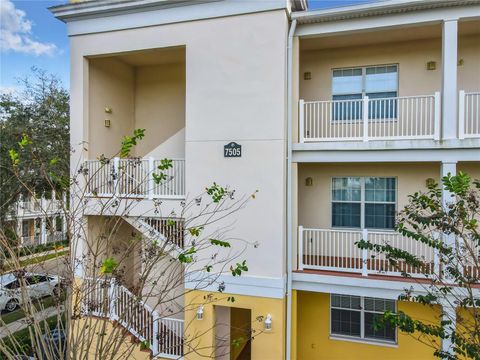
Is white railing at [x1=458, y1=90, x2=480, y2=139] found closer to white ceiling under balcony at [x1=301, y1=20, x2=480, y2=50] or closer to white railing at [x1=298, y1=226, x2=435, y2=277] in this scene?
white ceiling under balcony at [x1=301, y1=20, x2=480, y2=50]

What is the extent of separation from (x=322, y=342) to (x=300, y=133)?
6031 mm

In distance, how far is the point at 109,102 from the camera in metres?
10.0

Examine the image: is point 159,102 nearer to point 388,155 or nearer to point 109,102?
point 109,102

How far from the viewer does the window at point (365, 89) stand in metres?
8.92

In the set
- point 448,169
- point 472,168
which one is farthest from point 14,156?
point 472,168

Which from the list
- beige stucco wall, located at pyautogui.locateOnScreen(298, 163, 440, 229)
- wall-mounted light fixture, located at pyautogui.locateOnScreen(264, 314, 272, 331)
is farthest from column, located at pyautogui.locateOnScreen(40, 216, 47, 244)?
beige stucco wall, located at pyautogui.locateOnScreen(298, 163, 440, 229)

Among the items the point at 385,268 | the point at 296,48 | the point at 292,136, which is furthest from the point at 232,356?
the point at 296,48

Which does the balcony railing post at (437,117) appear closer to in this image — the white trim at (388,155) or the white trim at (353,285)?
the white trim at (388,155)

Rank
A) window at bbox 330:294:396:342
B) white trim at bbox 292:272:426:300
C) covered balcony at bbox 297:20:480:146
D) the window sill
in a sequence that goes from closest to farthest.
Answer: white trim at bbox 292:272:426:300
covered balcony at bbox 297:20:480:146
the window sill
window at bbox 330:294:396:342

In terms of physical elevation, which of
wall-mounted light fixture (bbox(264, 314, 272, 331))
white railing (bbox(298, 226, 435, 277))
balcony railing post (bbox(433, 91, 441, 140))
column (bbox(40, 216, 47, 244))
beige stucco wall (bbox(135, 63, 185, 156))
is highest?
beige stucco wall (bbox(135, 63, 185, 156))

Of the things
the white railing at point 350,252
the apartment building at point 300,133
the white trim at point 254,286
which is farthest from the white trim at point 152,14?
the white trim at point 254,286

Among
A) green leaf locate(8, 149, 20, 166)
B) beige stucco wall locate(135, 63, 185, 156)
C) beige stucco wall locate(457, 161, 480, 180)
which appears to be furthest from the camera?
beige stucco wall locate(135, 63, 185, 156)

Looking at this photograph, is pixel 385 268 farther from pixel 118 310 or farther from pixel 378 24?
pixel 118 310

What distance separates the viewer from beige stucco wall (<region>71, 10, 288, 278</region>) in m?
7.74
